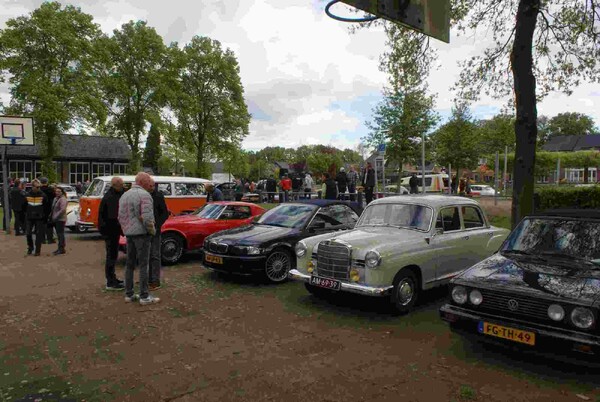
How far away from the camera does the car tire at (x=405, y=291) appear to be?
6309 millimetres

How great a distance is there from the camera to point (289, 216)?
9.16 meters

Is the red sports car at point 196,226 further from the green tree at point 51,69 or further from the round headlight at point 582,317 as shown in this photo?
the green tree at point 51,69

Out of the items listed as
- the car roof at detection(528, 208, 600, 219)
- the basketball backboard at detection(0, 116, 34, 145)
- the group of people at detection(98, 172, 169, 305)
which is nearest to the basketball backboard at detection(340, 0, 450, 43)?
the car roof at detection(528, 208, 600, 219)

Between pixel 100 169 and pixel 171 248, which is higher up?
pixel 100 169

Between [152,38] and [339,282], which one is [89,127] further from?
[339,282]

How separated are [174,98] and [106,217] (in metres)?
37.8

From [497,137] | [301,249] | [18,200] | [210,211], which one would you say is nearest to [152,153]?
[497,137]

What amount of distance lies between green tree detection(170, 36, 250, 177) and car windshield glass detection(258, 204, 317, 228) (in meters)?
37.6

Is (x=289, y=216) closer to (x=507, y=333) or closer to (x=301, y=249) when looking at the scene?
(x=301, y=249)

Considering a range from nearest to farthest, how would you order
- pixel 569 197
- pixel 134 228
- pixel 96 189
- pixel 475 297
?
pixel 475 297 → pixel 134 228 → pixel 96 189 → pixel 569 197

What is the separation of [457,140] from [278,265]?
30935 millimetres

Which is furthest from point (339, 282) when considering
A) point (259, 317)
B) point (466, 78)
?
point (466, 78)

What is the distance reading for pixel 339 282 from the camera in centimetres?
634

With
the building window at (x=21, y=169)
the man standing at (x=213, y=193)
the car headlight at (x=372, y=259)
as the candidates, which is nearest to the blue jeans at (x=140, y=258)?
the car headlight at (x=372, y=259)
